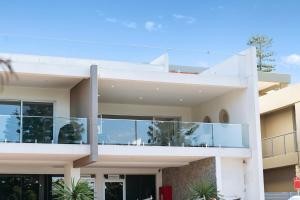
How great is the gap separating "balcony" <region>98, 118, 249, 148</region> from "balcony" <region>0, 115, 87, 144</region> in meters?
0.76

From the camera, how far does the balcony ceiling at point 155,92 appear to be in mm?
21481

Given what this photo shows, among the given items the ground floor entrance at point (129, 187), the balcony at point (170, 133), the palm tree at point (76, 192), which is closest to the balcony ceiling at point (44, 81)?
the balcony at point (170, 133)

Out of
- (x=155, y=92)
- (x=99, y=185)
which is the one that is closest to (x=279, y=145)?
(x=155, y=92)

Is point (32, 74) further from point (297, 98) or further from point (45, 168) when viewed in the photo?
point (297, 98)

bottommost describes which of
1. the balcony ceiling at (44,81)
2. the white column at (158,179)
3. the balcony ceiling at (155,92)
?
the white column at (158,179)

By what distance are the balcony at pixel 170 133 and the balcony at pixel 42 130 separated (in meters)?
0.76

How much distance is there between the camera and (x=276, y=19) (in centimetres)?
2755

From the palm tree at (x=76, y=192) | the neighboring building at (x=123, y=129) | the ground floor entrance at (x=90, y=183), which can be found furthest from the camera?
the ground floor entrance at (x=90, y=183)

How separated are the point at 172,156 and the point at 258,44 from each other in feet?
107

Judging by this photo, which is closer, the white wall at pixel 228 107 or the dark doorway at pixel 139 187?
the white wall at pixel 228 107

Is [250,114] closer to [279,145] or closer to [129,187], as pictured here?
[279,145]

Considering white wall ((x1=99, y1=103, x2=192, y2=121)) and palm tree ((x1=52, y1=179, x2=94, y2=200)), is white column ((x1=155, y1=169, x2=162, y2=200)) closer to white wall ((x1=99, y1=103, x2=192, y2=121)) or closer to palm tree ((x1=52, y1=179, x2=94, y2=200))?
white wall ((x1=99, y1=103, x2=192, y2=121))

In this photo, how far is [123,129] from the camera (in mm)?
20375

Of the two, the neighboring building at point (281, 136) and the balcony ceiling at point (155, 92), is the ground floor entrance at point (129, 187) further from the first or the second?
the neighboring building at point (281, 136)
